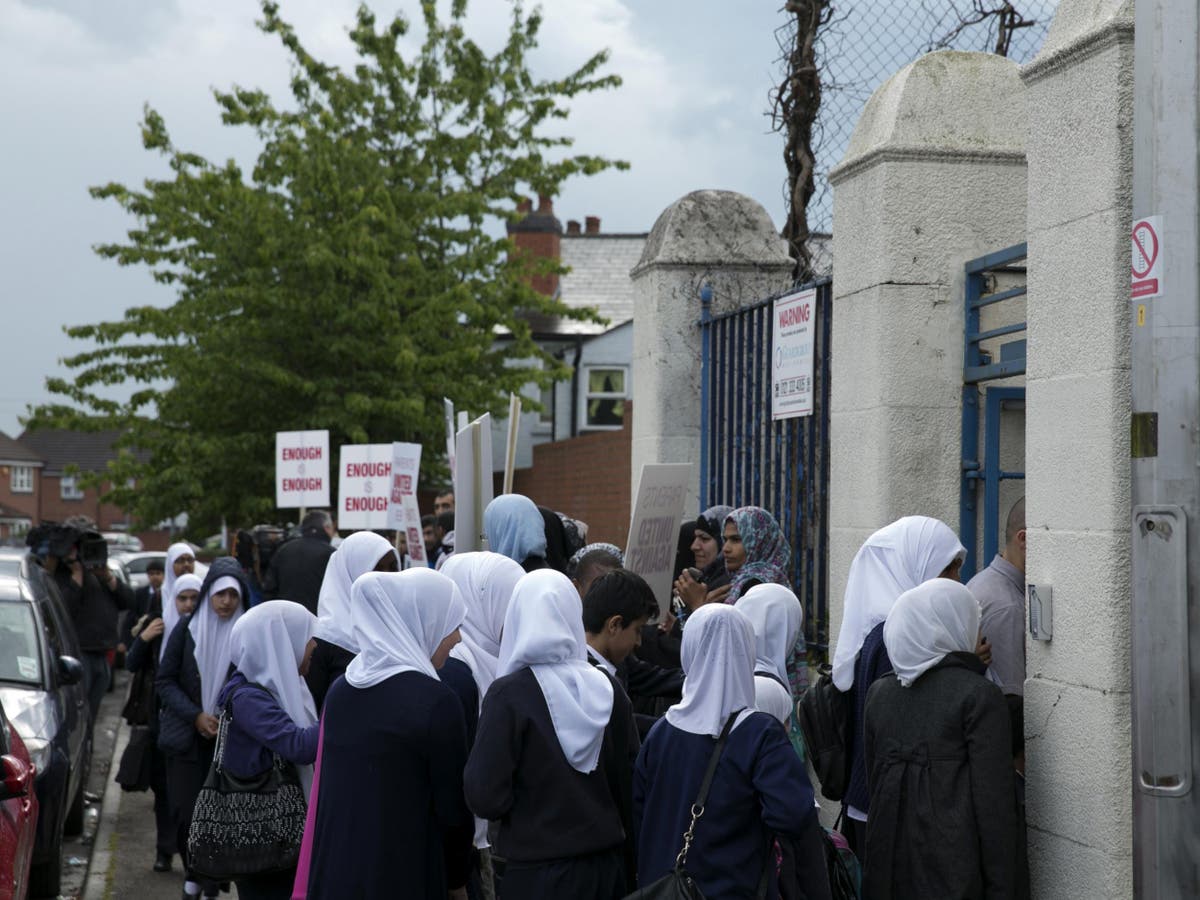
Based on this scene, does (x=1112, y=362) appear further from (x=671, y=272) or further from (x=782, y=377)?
(x=671, y=272)

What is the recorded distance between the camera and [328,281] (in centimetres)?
2072

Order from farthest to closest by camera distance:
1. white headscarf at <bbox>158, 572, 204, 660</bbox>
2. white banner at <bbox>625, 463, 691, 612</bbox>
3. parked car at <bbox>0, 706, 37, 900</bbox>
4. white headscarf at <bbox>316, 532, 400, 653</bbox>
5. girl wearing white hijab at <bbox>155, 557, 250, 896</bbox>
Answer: white headscarf at <bbox>158, 572, 204, 660</bbox>, girl wearing white hijab at <bbox>155, 557, 250, 896</bbox>, white banner at <bbox>625, 463, 691, 612</bbox>, white headscarf at <bbox>316, 532, 400, 653</bbox>, parked car at <bbox>0, 706, 37, 900</bbox>

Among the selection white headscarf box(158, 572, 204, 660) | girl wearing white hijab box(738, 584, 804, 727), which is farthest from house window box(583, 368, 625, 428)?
girl wearing white hijab box(738, 584, 804, 727)

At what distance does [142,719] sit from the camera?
962 cm

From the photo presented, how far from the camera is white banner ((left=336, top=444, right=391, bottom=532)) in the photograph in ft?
44.6

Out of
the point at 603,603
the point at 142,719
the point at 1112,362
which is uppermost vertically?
the point at 1112,362

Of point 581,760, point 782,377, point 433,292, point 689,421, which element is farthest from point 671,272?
point 433,292

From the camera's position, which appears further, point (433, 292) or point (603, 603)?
point (433, 292)

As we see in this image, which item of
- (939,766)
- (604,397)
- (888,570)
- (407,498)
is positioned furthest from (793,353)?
(604,397)

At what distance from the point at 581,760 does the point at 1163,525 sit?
1.68m

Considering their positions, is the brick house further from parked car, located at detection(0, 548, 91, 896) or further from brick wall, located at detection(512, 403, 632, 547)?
parked car, located at detection(0, 548, 91, 896)

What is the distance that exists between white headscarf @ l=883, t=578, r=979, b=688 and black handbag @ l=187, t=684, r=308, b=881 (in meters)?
2.27

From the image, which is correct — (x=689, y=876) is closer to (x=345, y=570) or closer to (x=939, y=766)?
(x=939, y=766)

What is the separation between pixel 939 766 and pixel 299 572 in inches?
257
